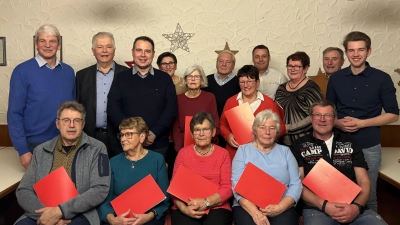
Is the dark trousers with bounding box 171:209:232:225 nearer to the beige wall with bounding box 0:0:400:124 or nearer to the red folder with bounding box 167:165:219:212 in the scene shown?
the red folder with bounding box 167:165:219:212

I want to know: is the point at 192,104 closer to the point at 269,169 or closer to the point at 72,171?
the point at 269,169

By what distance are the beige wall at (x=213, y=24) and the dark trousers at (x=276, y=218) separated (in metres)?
1.95

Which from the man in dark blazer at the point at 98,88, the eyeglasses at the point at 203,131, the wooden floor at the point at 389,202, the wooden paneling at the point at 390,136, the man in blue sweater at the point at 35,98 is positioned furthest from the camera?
the wooden paneling at the point at 390,136

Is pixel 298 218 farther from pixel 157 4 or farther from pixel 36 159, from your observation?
pixel 157 4

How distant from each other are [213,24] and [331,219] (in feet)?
7.59

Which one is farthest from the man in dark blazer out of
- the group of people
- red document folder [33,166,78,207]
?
red document folder [33,166,78,207]

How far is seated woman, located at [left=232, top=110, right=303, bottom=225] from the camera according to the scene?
2365 millimetres

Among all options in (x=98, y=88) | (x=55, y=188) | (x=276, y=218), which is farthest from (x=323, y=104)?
(x=55, y=188)

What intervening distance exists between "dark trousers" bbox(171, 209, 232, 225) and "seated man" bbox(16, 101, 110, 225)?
46 cm

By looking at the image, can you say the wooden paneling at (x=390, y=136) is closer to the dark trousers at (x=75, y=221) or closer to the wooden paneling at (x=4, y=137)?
the dark trousers at (x=75, y=221)

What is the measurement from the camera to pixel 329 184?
8.02 feet

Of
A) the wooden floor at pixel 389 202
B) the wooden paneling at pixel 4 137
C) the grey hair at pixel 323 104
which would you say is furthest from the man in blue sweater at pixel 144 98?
the wooden floor at pixel 389 202

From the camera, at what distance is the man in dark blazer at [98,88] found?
2895 mm

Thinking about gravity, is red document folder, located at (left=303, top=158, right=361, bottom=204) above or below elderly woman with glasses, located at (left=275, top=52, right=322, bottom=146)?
below
